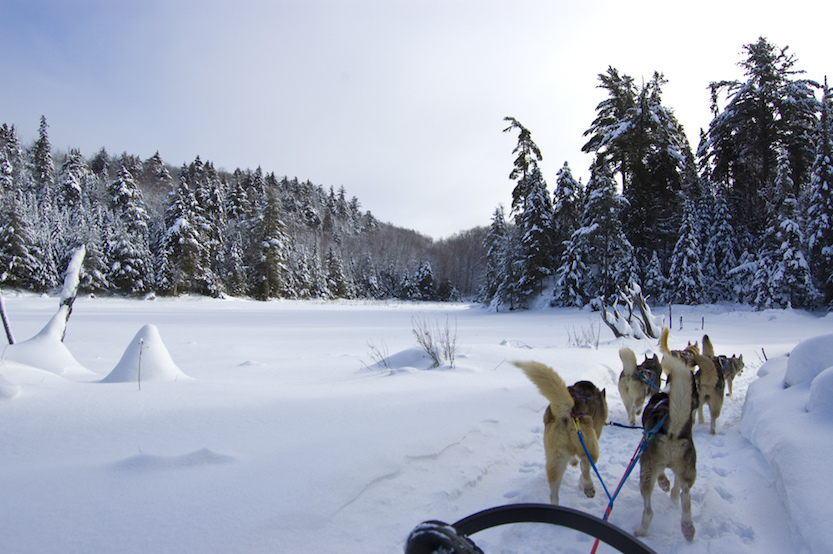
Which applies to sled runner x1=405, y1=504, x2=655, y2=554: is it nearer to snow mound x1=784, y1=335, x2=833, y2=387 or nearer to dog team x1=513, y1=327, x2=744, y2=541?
dog team x1=513, y1=327, x2=744, y2=541

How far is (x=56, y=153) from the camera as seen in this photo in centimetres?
8338

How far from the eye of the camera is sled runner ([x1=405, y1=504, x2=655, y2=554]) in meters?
0.71

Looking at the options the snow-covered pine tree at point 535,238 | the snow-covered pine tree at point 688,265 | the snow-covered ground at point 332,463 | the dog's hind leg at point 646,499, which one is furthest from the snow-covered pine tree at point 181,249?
the dog's hind leg at point 646,499

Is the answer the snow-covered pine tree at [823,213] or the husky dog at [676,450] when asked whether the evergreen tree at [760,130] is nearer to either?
the snow-covered pine tree at [823,213]

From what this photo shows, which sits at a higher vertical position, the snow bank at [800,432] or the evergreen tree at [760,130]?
the evergreen tree at [760,130]

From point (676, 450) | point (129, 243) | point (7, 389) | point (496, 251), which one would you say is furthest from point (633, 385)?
point (129, 243)

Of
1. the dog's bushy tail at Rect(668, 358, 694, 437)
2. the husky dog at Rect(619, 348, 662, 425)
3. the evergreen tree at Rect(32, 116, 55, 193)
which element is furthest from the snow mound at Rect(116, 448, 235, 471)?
the evergreen tree at Rect(32, 116, 55, 193)

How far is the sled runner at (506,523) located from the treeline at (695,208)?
78.4ft

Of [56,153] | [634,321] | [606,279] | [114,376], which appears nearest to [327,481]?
[114,376]

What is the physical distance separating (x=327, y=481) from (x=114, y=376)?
13.8 feet

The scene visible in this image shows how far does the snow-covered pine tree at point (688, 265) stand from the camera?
2373cm

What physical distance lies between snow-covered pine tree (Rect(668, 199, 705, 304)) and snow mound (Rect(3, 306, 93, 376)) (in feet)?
92.0

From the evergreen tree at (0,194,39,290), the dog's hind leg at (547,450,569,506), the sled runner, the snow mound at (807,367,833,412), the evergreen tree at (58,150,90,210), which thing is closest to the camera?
the sled runner

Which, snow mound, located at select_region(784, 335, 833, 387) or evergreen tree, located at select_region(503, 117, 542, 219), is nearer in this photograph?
snow mound, located at select_region(784, 335, 833, 387)
